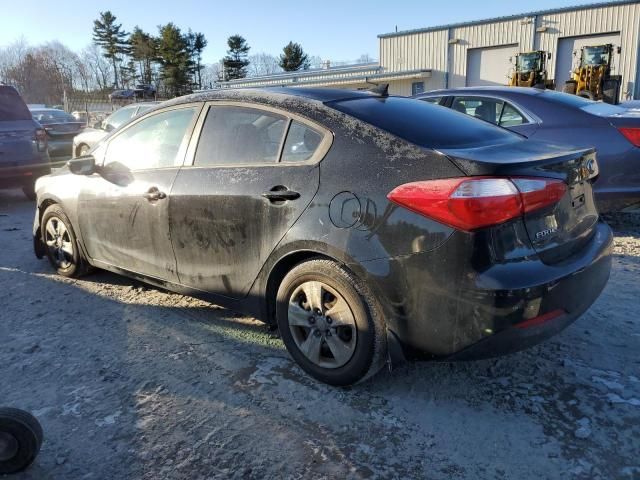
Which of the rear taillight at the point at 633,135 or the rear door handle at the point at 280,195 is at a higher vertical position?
the rear taillight at the point at 633,135

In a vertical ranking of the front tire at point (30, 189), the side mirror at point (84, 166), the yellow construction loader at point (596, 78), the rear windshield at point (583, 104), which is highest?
the yellow construction loader at point (596, 78)

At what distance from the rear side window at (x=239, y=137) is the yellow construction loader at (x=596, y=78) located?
17.9 meters

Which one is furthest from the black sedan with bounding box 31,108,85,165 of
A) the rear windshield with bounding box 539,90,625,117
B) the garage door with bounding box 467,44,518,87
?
the garage door with bounding box 467,44,518,87

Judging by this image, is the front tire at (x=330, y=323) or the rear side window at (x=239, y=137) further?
the rear side window at (x=239, y=137)

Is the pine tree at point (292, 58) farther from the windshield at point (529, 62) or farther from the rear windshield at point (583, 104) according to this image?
the rear windshield at point (583, 104)

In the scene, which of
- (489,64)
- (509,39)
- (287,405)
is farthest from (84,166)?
(489,64)

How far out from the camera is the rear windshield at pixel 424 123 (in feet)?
9.02

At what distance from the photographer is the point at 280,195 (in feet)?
A: 9.64

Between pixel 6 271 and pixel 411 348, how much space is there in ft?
14.4

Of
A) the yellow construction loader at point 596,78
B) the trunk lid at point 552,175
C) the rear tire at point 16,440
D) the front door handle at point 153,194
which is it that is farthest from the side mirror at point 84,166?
the yellow construction loader at point 596,78

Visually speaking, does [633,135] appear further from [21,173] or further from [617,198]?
[21,173]

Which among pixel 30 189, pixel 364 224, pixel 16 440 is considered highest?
pixel 364 224

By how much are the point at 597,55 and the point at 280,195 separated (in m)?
21.0

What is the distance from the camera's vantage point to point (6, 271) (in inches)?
204
